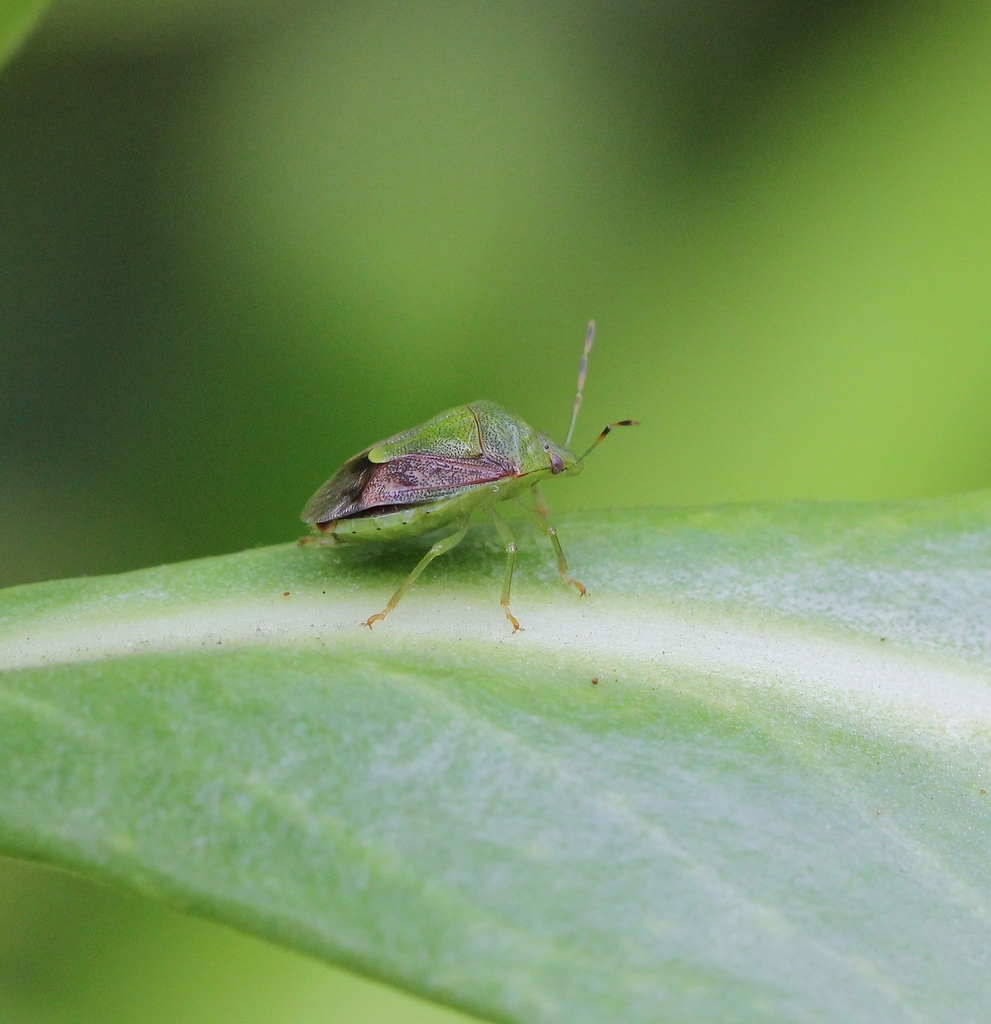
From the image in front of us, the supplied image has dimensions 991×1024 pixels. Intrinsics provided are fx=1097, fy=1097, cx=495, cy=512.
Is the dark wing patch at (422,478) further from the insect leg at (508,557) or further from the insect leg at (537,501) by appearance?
the insect leg at (537,501)

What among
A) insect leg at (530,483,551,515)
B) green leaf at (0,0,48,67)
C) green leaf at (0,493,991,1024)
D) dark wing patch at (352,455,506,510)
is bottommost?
green leaf at (0,493,991,1024)

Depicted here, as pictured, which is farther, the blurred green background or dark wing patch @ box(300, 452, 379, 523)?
the blurred green background

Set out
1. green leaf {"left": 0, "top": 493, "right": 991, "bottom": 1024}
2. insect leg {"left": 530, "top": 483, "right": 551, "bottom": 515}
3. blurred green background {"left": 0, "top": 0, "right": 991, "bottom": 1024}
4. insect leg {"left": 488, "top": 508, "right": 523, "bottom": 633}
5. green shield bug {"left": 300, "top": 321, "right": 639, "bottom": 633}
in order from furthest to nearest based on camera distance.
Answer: blurred green background {"left": 0, "top": 0, "right": 991, "bottom": 1024} < insect leg {"left": 530, "top": 483, "right": 551, "bottom": 515} < green shield bug {"left": 300, "top": 321, "right": 639, "bottom": 633} < insect leg {"left": 488, "top": 508, "right": 523, "bottom": 633} < green leaf {"left": 0, "top": 493, "right": 991, "bottom": 1024}

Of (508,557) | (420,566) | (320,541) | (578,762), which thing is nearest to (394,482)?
(320,541)

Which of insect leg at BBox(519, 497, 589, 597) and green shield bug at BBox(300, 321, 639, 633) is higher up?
green shield bug at BBox(300, 321, 639, 633)

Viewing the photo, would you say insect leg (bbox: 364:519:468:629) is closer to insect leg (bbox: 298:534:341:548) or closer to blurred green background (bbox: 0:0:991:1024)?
insect leg (bbox: 298:534:341:548)

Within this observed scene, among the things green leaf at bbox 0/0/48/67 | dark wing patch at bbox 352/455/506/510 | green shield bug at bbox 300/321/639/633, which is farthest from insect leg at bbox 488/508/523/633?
green leaf at bbox 0/0/48/67

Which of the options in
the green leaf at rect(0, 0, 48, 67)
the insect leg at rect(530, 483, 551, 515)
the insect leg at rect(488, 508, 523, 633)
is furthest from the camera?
the insect leg at rect(530, 483, 551, 515)
